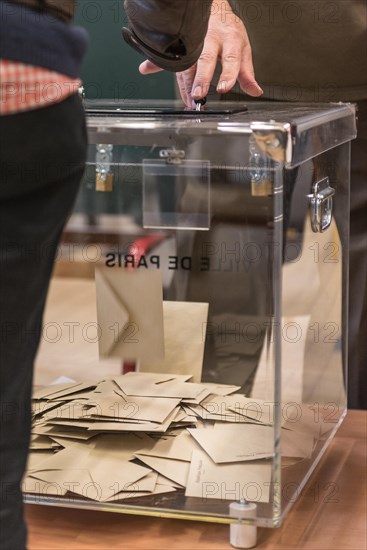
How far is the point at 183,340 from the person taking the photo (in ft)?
3.78

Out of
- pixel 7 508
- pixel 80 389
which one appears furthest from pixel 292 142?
pixel 7 508

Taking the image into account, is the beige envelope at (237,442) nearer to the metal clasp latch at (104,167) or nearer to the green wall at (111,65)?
the metal clasp latch at (104,167)

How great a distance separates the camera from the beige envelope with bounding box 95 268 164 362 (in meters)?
1.10

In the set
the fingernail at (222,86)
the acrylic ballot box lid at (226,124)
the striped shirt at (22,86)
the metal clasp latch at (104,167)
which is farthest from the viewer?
the fingernail at (222,86)

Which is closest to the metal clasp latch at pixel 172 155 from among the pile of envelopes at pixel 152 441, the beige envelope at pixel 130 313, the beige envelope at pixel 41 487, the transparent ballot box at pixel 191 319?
the transparent ballot box at pixel 191 319

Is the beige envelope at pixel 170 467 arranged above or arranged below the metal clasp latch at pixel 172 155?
below

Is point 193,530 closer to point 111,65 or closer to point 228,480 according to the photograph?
point 228,480

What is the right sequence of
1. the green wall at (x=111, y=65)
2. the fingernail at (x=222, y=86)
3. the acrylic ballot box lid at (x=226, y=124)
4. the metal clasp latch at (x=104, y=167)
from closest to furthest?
the acrylic ballot box lid at (x=226, y=124), the metal clasp latch at (x=104, y=167), the fingernail at (x=222, y=86), the green wall at (x=111, y=65)

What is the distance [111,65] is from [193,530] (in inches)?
60.0

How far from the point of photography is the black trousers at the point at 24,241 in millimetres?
559

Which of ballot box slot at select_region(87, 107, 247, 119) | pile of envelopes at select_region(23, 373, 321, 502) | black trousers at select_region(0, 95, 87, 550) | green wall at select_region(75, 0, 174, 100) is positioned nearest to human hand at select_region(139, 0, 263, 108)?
ballot box slot at select_region(87, 107, 247, 119)

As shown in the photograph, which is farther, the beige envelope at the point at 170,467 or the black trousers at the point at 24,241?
the beige envelope at the point at 170,467

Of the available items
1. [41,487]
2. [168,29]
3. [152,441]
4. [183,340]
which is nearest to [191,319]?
[183,340]

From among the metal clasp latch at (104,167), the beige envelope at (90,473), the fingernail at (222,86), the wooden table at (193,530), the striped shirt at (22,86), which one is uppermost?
the striped shirt at (22,86)
